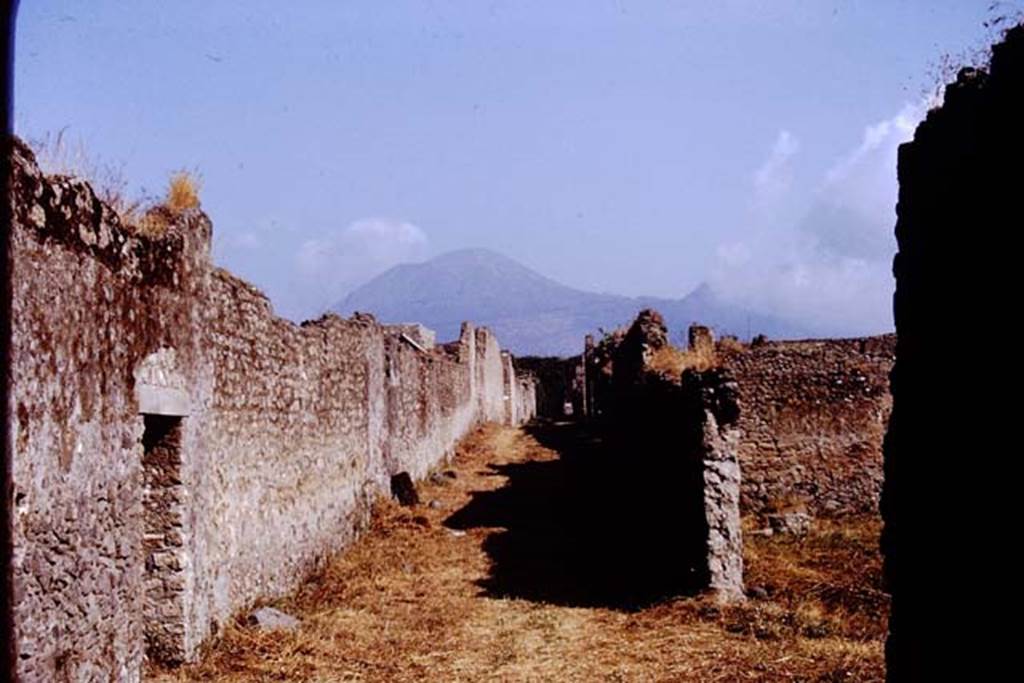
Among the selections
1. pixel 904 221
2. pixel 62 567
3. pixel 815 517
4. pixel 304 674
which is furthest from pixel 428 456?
pixel 904 221

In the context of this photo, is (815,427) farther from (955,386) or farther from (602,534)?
(955,386)

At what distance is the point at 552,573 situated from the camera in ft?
37.9

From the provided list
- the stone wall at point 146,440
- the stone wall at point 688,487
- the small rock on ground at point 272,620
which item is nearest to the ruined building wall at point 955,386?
the stone wall at point 146,440

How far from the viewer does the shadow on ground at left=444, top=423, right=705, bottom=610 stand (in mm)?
10328

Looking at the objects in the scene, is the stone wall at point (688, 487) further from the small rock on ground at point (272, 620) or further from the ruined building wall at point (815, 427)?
the ruined building wall at point (815, 427)

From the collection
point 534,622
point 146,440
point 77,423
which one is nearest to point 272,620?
point 146,440

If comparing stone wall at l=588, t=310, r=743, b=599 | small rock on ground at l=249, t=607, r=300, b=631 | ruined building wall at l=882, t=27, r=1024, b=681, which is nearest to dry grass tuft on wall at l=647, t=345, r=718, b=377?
stone wall at l=588, t=310, r=743, b=599

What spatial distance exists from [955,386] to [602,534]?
35.0ft

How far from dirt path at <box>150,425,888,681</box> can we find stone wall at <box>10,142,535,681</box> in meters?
0.69

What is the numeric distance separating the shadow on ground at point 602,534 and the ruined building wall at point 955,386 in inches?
228

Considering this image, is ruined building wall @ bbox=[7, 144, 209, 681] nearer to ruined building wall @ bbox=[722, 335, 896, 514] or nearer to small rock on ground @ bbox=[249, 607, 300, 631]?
small rock on ground @ bbox=[249, 607, 300, 631]

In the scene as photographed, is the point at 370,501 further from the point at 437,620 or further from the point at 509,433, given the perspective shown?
the point at 509,433

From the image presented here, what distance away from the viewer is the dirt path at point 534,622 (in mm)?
7664

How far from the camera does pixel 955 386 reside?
3791 mm
